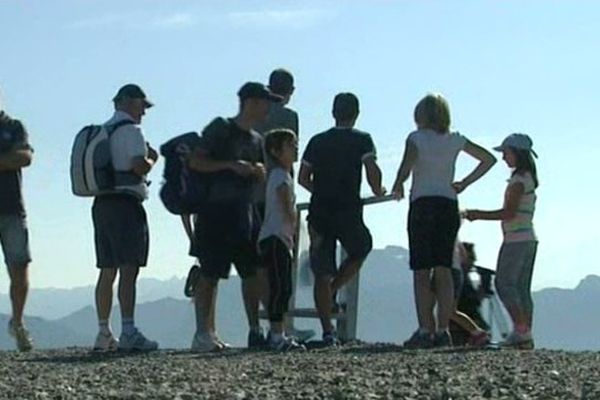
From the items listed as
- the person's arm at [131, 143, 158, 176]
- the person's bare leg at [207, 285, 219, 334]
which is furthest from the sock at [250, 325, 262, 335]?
the person's arm at [131, 143, 158, 176]

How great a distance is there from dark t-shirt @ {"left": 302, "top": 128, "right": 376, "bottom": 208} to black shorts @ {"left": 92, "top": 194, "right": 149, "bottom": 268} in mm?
1439

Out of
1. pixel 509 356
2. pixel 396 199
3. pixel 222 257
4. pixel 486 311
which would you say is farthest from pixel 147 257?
pixel 486 311

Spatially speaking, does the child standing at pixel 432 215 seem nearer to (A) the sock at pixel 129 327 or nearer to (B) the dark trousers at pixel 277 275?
(B) the dark trousers at pixel 277 275

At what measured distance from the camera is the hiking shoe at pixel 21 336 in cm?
1383

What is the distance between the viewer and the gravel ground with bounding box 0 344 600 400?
30.2 feet

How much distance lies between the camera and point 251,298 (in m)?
13.1

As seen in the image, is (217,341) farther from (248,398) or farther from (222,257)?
(248,398)

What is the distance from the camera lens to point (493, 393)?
9.20 m

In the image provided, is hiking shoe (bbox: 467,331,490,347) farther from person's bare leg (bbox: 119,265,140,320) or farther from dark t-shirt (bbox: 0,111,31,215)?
dark t-shirt (bbox: 0,111,31,215)

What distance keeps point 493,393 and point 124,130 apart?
4749 millimetres

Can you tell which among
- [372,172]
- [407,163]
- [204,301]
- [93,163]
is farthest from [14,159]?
[407,163]

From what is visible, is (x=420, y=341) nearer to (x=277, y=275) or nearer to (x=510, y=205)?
(x=277, y=275)

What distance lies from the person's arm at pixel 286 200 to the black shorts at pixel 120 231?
1.11 m

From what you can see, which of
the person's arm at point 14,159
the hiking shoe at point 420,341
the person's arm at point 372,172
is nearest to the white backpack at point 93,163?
the person's arm at point 14,159
